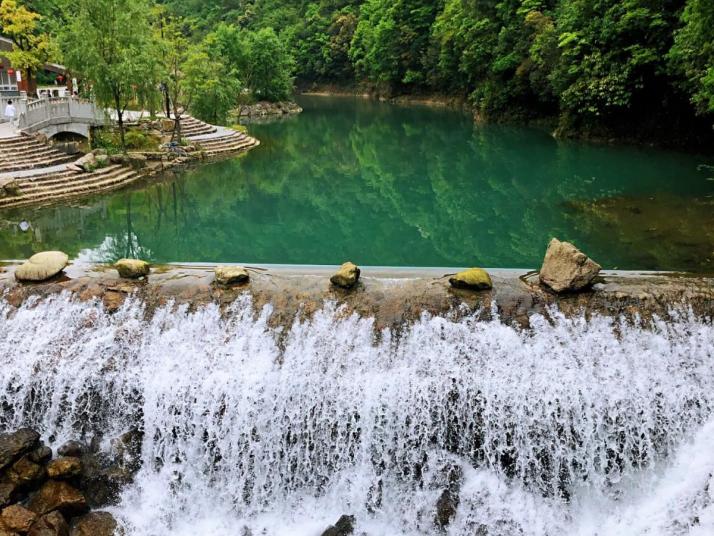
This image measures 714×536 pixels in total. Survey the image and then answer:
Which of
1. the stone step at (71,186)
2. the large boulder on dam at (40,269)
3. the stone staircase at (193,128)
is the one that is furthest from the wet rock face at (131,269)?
the stone staircase at (193,128)

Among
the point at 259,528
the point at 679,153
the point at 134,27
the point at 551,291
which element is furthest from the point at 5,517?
the point at 679,153

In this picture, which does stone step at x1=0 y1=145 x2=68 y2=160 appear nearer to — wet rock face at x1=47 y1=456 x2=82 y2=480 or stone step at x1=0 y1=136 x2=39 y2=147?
stone step at x1=0 y1=136 x2=39 y2=147

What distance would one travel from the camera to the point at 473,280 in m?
8.32

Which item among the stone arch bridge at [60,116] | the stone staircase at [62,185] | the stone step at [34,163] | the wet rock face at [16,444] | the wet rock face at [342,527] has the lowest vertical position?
the wet rock face at [342,527]

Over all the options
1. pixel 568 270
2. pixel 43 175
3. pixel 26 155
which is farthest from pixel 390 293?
pixel 26 155

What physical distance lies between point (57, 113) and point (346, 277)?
1697 centimetres

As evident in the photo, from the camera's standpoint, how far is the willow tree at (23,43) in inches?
1078

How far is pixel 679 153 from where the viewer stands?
22109mm

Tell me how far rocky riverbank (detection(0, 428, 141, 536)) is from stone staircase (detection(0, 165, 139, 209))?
10.6 metres

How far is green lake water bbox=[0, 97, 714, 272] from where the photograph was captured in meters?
12.4

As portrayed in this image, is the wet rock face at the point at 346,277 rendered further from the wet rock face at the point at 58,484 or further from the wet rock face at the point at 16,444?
the wet rock face at the point at 16,444

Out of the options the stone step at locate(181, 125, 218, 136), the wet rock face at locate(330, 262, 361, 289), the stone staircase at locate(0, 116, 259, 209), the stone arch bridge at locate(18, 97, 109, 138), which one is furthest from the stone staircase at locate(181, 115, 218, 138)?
the wet rock face at locate(330, 262, 361, 289)

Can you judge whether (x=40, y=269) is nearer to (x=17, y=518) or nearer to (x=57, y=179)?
(x=17, y=518)

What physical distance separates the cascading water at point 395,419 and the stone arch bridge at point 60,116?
1484 cm
